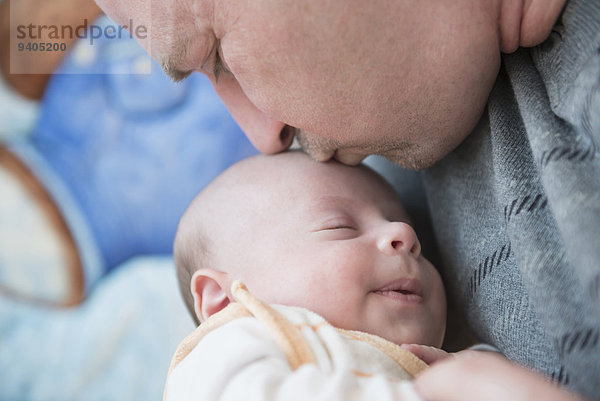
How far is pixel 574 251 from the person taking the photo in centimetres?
58

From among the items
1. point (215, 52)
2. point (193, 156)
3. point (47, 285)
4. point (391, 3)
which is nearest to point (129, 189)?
point (193, 156)

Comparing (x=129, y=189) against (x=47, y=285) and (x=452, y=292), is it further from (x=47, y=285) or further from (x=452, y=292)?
(x=452, y=292)

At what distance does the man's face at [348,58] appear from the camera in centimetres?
79

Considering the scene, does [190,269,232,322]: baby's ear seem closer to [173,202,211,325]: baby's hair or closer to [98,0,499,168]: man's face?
[173,202,211,325]: baby's hair

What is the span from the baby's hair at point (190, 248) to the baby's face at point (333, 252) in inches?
2.0

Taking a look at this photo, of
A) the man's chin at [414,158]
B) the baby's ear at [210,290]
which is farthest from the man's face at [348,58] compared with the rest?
the baby's ear at [210,290]

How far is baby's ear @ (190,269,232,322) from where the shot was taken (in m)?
1.01

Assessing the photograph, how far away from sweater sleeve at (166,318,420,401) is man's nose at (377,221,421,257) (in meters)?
0.25

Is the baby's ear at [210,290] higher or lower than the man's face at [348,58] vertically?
lower

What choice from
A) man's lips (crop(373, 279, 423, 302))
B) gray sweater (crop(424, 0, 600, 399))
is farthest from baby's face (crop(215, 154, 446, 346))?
gray sweater (crop(424, 0, 600, 399))

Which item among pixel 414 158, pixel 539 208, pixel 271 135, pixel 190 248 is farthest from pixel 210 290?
pixel 539 208

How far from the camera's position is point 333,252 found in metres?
0.92

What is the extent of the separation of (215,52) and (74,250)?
1.19m

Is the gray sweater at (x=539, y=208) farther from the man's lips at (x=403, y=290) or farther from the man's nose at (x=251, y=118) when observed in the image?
the man's nose at (x=251, y=118)
